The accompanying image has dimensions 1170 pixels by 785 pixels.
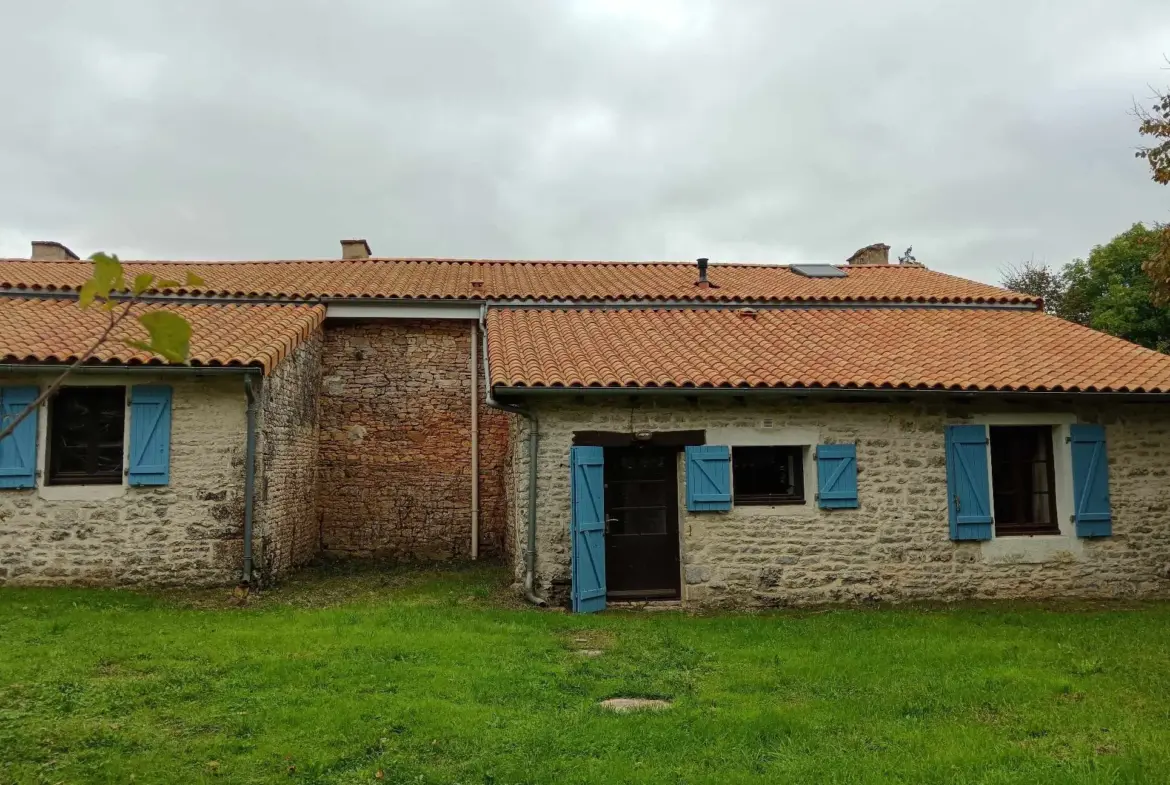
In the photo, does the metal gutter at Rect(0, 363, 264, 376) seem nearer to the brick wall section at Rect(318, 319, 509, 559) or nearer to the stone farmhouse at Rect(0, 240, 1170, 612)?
the stone farmhouse at Rect(0, 240, 1170, 612)

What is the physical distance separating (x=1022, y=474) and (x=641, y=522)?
16.6 ft

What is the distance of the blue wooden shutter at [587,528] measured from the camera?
8.73 m

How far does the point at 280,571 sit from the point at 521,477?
142 inches

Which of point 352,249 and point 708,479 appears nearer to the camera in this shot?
point 708,479

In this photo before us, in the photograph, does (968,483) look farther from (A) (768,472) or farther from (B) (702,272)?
(B) (702,272)

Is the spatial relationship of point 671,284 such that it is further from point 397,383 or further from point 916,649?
point 916,649

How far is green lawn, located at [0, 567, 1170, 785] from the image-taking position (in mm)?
4426

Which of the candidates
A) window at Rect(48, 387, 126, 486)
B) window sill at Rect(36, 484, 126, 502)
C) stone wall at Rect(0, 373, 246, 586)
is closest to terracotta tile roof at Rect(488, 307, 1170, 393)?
stone wall at Rect(0, 373, 246, 586)

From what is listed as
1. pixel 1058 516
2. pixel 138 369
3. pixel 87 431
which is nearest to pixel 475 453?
pixel 138 369

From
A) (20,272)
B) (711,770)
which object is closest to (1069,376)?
(711,770)

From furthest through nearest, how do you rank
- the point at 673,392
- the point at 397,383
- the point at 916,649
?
the point at 397,383
the point at 673,392
the point at 916,649

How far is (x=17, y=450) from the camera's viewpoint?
29.4 ft

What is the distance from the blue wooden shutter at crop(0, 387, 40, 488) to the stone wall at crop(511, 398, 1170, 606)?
5603mm

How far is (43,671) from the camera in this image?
5.92 meters
